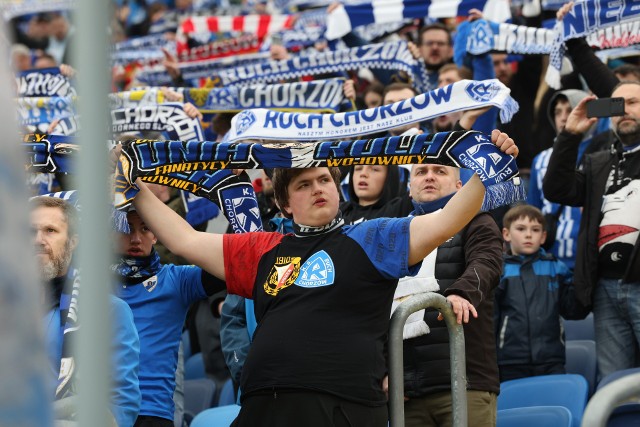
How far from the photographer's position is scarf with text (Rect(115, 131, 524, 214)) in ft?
14.3

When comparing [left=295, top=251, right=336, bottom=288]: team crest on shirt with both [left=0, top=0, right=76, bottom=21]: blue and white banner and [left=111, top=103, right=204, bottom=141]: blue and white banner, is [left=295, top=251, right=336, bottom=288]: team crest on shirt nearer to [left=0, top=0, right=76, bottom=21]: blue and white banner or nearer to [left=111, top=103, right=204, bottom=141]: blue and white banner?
[left=111, top=103, right=204, bottom=141]: blue and white banner

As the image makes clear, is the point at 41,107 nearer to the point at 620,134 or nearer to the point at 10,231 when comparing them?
the point at 620,134

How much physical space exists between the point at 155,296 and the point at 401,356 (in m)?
1.34

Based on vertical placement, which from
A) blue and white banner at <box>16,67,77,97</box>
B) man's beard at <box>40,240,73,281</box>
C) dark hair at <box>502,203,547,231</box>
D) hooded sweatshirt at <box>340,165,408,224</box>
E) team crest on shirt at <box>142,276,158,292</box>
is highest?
blue and white banner at <box>16,67,77,97</box>

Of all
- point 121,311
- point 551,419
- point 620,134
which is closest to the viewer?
point 121,311

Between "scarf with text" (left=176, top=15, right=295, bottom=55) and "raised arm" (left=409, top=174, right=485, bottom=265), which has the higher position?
"scarf with text" (left=176, top=15, right=295, bottom=55)

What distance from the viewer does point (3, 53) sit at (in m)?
1.51

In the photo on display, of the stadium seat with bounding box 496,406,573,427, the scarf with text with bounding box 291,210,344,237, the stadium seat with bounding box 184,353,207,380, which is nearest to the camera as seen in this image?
the scarf with text with bounding box 291,210,344,237

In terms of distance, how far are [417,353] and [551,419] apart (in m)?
0.87

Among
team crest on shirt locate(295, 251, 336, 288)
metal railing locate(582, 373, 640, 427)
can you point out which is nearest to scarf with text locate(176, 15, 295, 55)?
team crest on shirt locate(295, 251, 336, 288)

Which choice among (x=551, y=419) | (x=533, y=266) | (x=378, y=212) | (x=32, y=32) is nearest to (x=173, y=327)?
(x=378, y=212)

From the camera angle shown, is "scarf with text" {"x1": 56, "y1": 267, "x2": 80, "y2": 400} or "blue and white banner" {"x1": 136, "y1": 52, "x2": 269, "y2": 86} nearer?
"scarf with text" {"x1": 56, "y1": 267, "x2": 80, "y2": 400}

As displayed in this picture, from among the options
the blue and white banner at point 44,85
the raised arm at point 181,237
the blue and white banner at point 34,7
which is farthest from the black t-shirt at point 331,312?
the blue and white banner at point 34,7

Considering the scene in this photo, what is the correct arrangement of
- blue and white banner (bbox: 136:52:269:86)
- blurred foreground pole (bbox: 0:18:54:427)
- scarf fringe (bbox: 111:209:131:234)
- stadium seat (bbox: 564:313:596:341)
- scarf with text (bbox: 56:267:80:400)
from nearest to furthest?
blurred foreground pole (bbox: 0:18:54:427)
scarf with text (bbox: 56:267:80:400)
scarf fringe (bbox: 111:209:131:234)
stadium seat (bbox: 564:313:596:341)
blue and white banner (bbox: 136:52:269:86)
